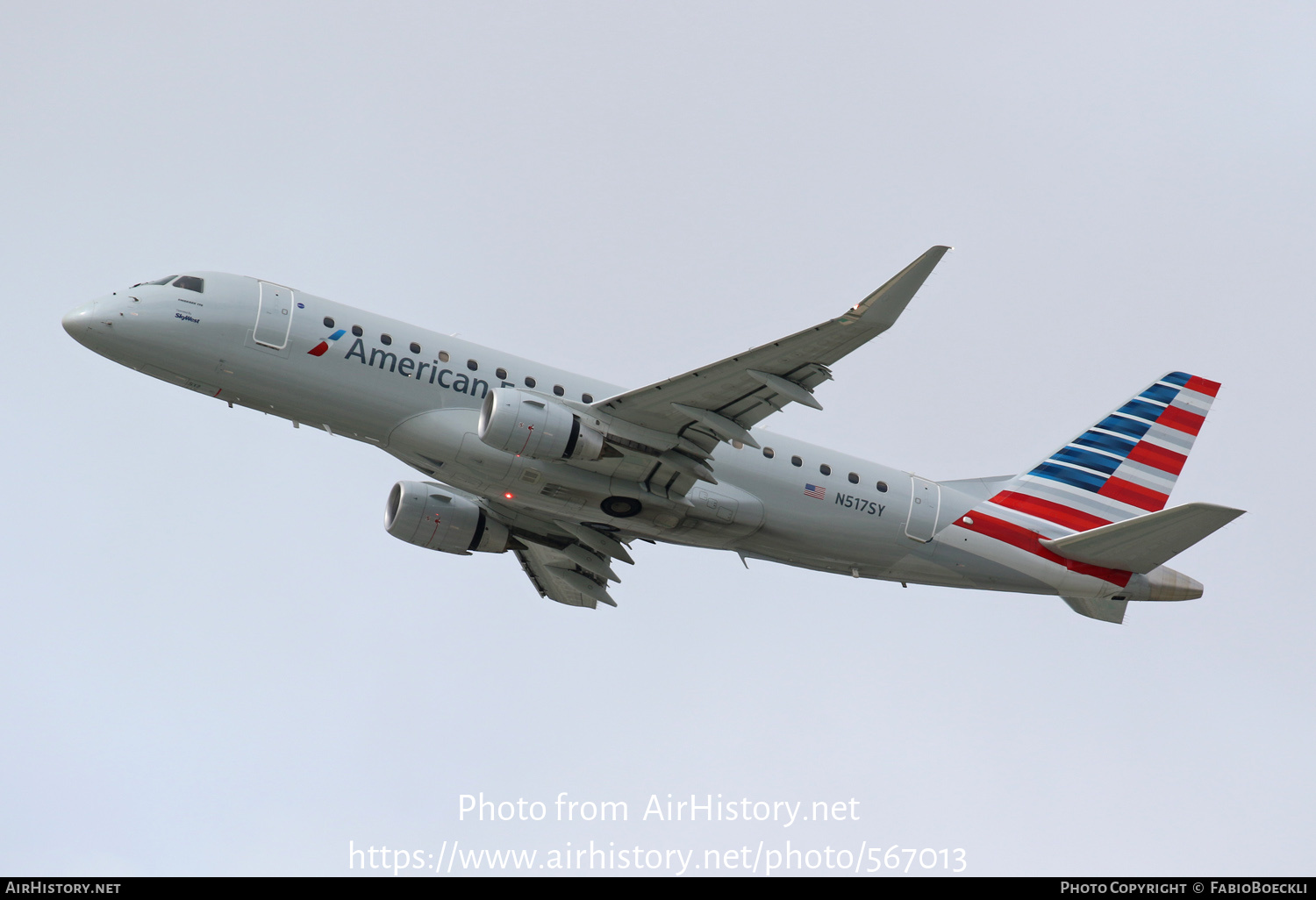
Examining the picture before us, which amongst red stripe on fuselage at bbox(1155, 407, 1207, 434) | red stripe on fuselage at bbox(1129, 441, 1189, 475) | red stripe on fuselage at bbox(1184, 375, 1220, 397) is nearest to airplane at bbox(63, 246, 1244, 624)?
red stripe on fuselage at bbox(1129, 441, 1189, 475)

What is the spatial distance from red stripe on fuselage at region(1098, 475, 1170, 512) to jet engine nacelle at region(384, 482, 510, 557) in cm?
1890

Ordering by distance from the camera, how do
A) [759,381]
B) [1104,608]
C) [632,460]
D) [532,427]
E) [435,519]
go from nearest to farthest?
[759,381] → [532,427] → [632,460] → [435,519] → [1104,608]

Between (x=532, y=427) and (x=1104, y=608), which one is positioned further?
(x=1104, y=608)

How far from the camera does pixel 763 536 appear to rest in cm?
3275

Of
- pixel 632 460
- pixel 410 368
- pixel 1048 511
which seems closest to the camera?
pixel 410 368

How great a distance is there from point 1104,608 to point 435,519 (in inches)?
772

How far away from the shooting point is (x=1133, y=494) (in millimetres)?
38156

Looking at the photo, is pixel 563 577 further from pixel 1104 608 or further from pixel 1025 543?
pixel 1104 608

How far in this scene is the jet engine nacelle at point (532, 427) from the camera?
28578mm

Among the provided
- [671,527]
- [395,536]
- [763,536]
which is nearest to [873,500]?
[763,536]

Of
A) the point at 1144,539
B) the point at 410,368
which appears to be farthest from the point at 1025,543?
the point at 410,368

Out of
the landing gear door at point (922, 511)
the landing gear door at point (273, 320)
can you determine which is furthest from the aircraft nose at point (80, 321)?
the landing gear door at point (922, 511)

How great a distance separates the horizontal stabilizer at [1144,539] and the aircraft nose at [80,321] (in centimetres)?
2598

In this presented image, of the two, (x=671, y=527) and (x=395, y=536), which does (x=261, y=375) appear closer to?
(x=395, y=536)
